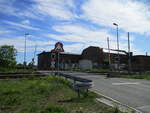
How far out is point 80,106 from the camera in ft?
21.8

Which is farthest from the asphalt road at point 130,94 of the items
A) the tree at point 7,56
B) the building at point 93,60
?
the building at point 93,60

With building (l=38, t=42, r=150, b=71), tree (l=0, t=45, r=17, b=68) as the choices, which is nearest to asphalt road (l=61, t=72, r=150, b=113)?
tree (l=0, t=45, r=17, b=68)

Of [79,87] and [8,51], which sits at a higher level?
[8,51]

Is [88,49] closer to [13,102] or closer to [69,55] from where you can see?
[69,55]

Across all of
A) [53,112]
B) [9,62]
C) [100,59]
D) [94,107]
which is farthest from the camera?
[100,59]

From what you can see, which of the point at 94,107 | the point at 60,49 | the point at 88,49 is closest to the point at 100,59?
the point at 88,49

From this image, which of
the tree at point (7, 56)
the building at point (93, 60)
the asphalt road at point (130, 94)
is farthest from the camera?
the building at point (93, 60)

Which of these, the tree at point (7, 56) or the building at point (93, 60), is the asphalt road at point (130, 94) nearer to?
the tree at point (7, 56)

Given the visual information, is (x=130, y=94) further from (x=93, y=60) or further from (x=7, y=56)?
(x=93, y=60)

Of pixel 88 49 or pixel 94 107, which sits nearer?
pixel 94 107

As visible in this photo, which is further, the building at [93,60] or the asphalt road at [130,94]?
the building at [93,60]

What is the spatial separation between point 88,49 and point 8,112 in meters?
72.3

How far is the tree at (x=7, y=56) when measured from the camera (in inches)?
1773

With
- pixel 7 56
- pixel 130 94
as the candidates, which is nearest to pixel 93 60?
pixel 7 56
